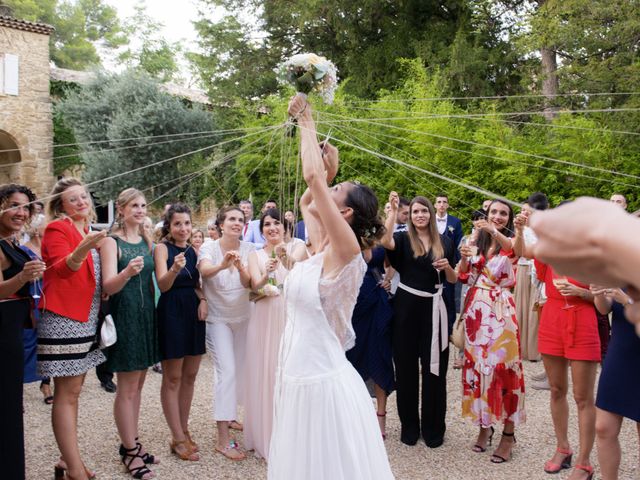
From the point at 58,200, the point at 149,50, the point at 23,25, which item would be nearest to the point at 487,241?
the point at 58,200

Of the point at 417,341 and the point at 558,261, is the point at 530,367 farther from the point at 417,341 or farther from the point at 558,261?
the point at 558,261

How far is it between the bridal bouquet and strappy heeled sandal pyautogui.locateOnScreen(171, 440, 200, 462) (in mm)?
3135

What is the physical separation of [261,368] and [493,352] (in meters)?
1.96

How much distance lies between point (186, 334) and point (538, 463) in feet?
9.92

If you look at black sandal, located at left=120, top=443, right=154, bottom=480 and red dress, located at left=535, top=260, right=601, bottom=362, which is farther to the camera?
black sandal, located at left=120, top=443, right=154, bottom=480

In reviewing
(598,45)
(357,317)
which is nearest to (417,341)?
(357,317)

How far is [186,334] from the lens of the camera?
4688mm

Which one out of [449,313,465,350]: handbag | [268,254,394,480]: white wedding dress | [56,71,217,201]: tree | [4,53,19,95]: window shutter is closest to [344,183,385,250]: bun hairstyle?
[268,254,394,480]: white wedding dress

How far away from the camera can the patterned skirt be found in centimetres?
387

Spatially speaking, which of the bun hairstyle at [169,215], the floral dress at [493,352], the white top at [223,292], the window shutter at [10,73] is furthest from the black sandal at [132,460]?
the window shutter at [10,73]

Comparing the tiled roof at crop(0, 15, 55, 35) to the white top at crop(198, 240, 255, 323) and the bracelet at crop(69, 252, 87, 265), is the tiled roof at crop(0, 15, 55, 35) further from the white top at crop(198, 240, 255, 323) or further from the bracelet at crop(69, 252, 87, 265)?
the bracelet at crop(69, 252, 87, 265)

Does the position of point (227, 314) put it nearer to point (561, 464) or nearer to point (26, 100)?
point (561, 464)

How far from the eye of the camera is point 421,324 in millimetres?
5164

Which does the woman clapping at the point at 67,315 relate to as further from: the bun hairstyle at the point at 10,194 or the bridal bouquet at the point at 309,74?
the bridal bouquet at the point at 309,74
